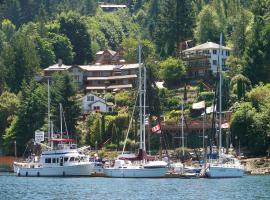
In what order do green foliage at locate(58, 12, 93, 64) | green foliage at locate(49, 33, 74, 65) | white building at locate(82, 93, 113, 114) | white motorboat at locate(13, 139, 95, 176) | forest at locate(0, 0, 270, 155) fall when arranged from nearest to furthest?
white motorboat at locate(13, 139, 95, 176)
forest at locate(0, 0, 270, 155)
white building at locate(82, 93, 113, 114)
green foliage at locate(49, 33, 74, 65)
green foliage at locate(58, 12, 93, 64)

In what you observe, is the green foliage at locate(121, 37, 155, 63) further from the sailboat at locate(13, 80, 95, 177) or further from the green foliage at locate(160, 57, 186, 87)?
the sailboat at locate(13, 80, 95, 177)

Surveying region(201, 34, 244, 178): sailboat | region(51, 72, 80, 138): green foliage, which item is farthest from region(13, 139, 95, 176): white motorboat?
region(51, 72, 80, 138): green foliage

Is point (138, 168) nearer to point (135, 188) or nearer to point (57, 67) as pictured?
point (135, 188)

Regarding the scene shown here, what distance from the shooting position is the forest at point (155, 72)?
420 feet

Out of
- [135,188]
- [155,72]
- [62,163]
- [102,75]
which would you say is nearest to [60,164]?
[62,163]

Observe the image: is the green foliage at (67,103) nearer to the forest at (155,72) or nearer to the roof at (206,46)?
the forest at (155,72)

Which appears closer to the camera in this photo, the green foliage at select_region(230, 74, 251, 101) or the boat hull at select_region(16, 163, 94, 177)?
the boat hull at select_region(16, 163, 94, 177)

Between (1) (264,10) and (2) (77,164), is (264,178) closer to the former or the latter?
(2) (77,164)

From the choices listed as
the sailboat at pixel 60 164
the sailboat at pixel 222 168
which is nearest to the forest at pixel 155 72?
the sailboat at pixel 60 164

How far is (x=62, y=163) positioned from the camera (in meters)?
111

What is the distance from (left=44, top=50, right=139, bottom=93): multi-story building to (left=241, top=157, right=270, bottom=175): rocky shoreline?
48.1m

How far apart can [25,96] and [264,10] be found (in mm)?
37173

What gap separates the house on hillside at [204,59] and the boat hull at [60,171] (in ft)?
155

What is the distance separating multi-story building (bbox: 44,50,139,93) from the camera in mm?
162250
